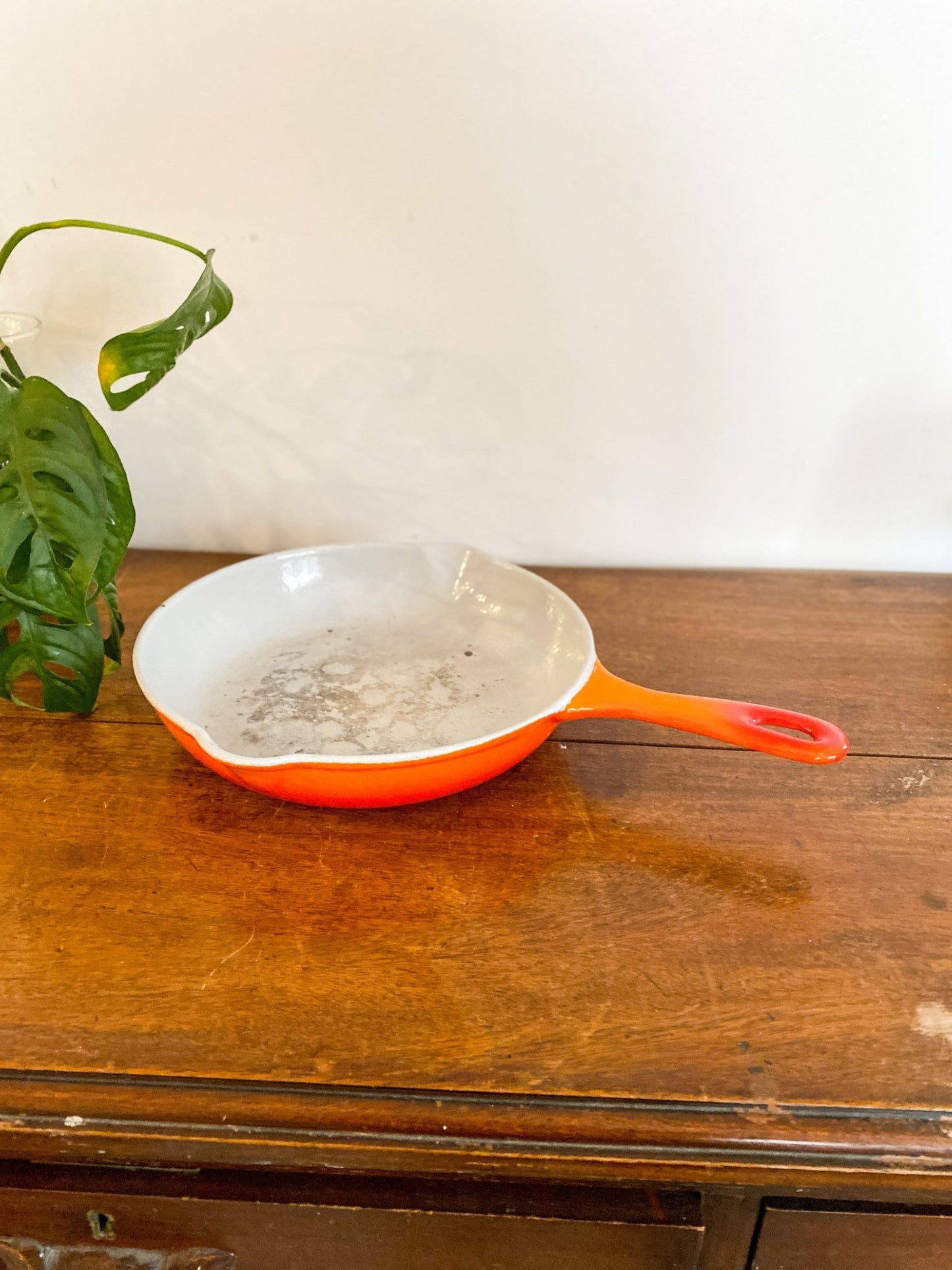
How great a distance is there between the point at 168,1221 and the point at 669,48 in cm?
89

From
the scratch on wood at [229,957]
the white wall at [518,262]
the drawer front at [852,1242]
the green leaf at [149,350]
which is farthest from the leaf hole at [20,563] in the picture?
the drawer front at [852,1242]

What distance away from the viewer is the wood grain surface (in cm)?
42

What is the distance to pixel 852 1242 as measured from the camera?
453mm

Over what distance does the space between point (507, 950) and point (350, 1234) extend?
0.54 ft

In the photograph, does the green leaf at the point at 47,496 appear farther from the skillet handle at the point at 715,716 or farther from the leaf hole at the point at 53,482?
the skillet handle at the point at 715,716

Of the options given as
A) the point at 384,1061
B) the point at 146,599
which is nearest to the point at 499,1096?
→ the point at 384,1061

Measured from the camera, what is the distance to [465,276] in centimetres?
83

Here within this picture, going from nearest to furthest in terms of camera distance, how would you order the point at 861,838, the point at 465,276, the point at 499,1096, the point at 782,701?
the point at 499,1096 < the point at 861,838 < the point at 782,701 < the point at 465,276

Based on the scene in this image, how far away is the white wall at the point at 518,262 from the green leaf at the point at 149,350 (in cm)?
33

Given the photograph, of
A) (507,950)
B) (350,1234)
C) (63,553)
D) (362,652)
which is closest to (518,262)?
(362,652)

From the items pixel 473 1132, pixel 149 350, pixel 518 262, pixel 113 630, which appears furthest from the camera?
pixel 518 262

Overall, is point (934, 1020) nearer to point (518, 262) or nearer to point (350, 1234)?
point (350, 1234)

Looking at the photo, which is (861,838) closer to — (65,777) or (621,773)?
(621,773)

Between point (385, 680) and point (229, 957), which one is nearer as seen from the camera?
point (229, 957)
